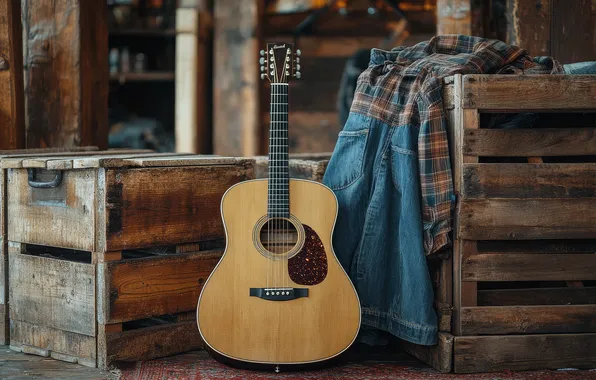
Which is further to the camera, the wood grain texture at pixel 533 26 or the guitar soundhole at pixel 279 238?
the wood grain texture at pixel 533 26

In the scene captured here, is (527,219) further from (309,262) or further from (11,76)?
(11,76)

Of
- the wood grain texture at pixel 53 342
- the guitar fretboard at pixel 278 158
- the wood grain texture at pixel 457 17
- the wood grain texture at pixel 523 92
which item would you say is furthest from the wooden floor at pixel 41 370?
the wood grain texture at pixel 457 17

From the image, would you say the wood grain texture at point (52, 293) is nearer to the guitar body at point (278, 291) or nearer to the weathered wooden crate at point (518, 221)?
the guitar body at point (278, 291)

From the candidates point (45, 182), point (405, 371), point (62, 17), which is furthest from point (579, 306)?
point (62, 17)

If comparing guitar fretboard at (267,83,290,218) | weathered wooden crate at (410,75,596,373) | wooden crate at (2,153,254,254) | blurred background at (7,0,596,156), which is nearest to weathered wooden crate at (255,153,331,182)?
wooden crate at (2,153,254,254)

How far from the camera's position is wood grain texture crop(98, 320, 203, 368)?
3.22m

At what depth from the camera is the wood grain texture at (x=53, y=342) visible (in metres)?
3.26

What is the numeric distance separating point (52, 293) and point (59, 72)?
161 cm

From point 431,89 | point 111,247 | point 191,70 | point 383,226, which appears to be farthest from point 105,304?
point 191,70

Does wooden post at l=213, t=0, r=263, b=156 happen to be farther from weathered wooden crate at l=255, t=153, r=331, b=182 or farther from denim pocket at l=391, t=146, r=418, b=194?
denim pocket at l=391, t=146, r=418, b=194

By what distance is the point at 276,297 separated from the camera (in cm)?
317

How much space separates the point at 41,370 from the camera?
3.23 meters

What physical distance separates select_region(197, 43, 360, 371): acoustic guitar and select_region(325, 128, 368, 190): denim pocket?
21 cm

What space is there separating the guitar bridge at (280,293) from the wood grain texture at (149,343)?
0.46 meters
